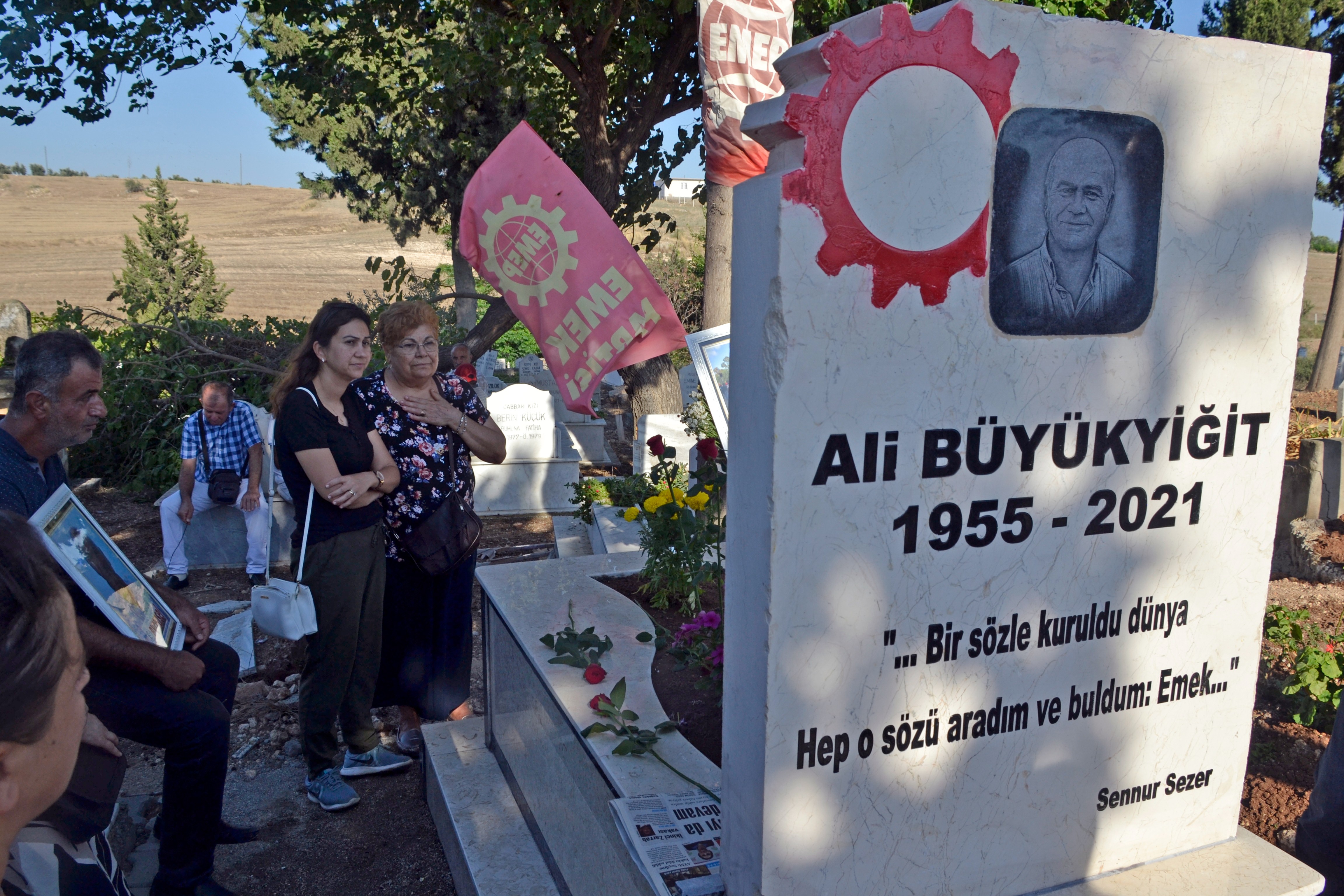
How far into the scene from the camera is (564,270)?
11.5 ft

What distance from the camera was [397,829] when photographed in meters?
3.66

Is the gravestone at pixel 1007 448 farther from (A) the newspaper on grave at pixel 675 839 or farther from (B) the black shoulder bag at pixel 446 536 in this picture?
(B) the black shoulder bag at pixel 446 536

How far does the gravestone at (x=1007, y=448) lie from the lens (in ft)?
5.33

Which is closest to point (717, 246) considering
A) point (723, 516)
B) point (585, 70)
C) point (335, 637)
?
point (585, 70)

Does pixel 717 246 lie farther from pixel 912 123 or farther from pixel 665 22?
pixel 912 123

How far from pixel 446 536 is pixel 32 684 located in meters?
2.48

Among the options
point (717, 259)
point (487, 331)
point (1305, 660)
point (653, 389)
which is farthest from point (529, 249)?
point (653, 389)

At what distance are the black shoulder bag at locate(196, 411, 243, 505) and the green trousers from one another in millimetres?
3696

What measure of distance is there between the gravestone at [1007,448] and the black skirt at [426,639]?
2.23 m

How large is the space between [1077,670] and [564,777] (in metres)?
1.45

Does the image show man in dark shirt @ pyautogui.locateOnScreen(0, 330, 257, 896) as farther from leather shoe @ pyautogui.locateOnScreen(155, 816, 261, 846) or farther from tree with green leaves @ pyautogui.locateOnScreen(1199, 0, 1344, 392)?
tree with green leaves @ pyautogui.locateOnScreen(1199, 0, 1344, 392)

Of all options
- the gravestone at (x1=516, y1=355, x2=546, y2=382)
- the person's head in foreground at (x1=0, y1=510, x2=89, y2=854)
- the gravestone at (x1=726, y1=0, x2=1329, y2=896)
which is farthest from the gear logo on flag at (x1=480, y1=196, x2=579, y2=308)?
the gravestone at (x1=516, y1=355, x2=546, y2=382)

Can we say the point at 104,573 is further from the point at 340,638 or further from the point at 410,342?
the point at 410,342

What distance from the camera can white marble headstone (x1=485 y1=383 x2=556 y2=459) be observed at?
855 centimetres
